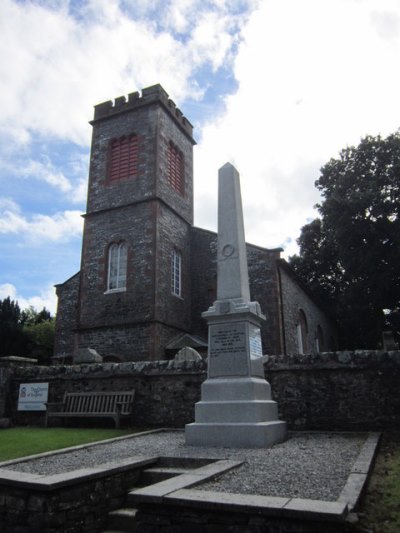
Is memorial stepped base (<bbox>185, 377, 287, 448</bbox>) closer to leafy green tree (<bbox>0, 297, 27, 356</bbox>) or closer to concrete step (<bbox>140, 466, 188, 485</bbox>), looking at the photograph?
concrete step (<bbox>140, 466, 188, 485</bbox>)

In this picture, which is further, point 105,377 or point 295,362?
point 105,377

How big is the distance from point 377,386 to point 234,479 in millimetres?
5217

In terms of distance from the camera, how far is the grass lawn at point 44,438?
7.78 m

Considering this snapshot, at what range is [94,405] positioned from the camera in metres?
11.4

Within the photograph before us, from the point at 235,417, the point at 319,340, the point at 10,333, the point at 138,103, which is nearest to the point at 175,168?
the point at 138,103

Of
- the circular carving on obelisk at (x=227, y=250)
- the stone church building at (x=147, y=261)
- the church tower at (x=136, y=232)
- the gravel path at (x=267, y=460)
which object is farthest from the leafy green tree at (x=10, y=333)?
the circular carving on obelisk at (x=227, y=250)

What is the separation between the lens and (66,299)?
24625 millimetres

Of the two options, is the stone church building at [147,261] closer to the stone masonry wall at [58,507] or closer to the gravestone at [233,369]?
the gravestone at [233,369]

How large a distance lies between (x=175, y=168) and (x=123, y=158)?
2.87m

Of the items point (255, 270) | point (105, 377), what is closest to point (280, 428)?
point (105, 377)

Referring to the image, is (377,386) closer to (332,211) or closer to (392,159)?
(332,211)

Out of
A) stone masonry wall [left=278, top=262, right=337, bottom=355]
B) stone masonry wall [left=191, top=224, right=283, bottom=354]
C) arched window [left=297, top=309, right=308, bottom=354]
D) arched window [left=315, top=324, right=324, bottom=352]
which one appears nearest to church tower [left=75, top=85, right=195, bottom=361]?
stone masonry wall [left=191, top=224, right=283, bottom=354]

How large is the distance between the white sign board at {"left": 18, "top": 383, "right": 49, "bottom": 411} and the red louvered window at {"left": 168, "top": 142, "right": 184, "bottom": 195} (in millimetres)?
13284

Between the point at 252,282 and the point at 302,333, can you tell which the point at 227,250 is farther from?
the point at 302,333
